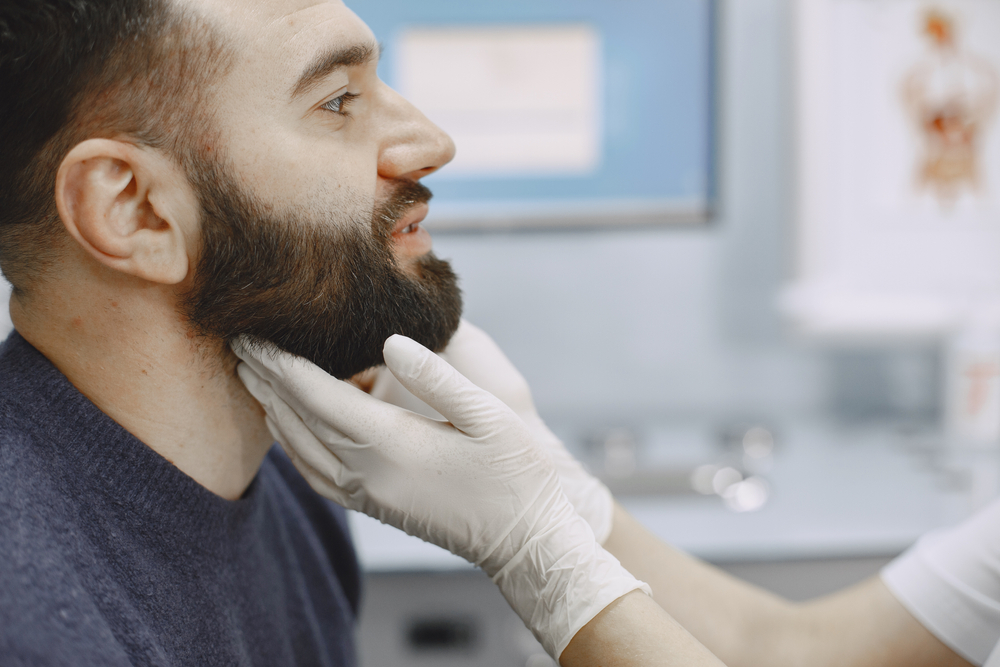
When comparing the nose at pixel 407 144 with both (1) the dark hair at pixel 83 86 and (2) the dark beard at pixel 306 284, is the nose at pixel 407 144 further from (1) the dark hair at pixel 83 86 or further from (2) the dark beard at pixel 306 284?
(1) the dark hair at pixel 83 86

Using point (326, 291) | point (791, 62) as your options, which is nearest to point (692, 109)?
point (791, 62)

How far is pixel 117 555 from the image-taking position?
594mm

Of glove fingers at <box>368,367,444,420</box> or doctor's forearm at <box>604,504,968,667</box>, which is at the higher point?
glove fingers at <box>368,367,444,420</box>

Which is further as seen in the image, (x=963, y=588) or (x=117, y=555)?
(x=963, y=588)

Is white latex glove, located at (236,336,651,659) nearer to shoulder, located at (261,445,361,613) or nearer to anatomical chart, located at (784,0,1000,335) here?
shoulder, located at (261,445,361,613)

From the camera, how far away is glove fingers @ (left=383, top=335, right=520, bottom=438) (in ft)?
2.07

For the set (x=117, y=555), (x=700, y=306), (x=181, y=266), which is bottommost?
(x=117, y=555)

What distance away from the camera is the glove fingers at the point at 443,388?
2.07 ft

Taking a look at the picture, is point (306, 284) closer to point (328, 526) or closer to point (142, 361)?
point (142, 361)

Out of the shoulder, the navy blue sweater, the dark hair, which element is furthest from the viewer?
the shoulder

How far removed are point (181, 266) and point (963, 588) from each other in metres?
0.82

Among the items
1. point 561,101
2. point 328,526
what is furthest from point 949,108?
point 328,526

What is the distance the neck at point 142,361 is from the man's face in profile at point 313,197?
32 mm

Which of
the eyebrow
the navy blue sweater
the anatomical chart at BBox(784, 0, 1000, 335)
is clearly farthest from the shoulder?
the anatomical chart at BBox(784, 0, 1000, 335)
